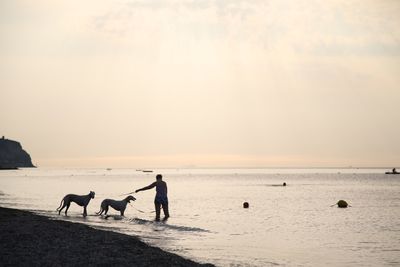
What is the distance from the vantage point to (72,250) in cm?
1566

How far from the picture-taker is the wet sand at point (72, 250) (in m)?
13.9

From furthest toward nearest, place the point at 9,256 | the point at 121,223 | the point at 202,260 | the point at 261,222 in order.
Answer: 1. the point at 261,222
2. the point at 121,223
3. the point at 202,260
4. the point at 9,256

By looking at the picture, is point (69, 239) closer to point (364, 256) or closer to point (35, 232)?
point (35, 232)

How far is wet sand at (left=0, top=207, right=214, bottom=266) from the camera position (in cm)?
1394

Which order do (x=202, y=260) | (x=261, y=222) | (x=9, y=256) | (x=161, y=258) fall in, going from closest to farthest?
(x=9, y=256), (x=161, y=258), (x=202, y=260), (x=261, y=222)

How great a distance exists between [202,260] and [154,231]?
29.1 feet

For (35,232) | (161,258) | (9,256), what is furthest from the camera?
(35,232)

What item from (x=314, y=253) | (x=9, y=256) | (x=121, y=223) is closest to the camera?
(x=9, y=256)

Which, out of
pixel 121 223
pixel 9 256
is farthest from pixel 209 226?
pixel 9 256

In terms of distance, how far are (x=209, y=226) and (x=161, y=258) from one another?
626 inches

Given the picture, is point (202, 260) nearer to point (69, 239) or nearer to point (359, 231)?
point (69, 239)

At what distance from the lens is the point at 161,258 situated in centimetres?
1531

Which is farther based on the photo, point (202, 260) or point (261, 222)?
point (261, 222)

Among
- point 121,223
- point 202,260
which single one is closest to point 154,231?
point 121,223
